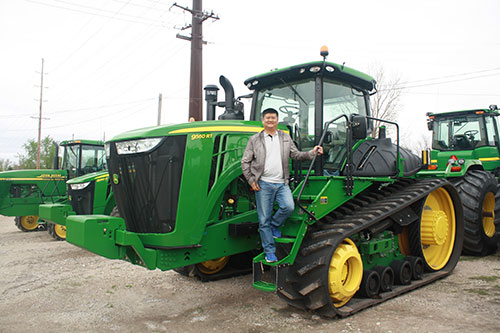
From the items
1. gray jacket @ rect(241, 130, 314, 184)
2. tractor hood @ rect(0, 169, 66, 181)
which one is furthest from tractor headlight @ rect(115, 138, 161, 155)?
tractor hood @ rect(0, 169, 66, 181)

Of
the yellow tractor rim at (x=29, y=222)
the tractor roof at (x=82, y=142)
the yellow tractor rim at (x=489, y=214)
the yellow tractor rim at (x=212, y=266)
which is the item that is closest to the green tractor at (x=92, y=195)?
the tractor roof at (x=82, y=142)

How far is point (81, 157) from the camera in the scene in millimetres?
12141

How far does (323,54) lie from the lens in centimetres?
480

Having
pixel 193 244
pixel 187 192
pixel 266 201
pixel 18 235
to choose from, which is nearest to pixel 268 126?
pixel 266 201

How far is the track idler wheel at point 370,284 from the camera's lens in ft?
14.9

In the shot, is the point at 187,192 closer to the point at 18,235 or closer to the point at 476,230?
the point at 476,230

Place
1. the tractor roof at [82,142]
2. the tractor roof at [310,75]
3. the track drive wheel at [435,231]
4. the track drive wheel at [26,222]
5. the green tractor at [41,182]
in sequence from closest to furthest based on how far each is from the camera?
1. the tractor roof at [310,75]
2. the track drive wheel at [435,231]
3. the green tractor at [41,182]
4. the track drive wheel at [26,222]
5. the tractor roof at [82,142]

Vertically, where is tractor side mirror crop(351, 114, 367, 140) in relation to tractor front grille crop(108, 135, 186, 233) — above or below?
above

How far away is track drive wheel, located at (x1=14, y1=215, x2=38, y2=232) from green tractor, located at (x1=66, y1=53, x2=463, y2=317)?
8295mm

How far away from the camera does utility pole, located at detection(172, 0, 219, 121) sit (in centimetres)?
1389

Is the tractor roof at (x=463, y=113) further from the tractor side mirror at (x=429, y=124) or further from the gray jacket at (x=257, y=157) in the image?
the gray jacket at (x=257, y=157)

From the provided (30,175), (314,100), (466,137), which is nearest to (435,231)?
(314,100)

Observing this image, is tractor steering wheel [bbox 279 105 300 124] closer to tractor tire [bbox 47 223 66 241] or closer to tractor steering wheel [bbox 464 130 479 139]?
tractor steering wheel [bbox 464 130 479 139]

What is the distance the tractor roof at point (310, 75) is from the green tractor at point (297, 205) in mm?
17
